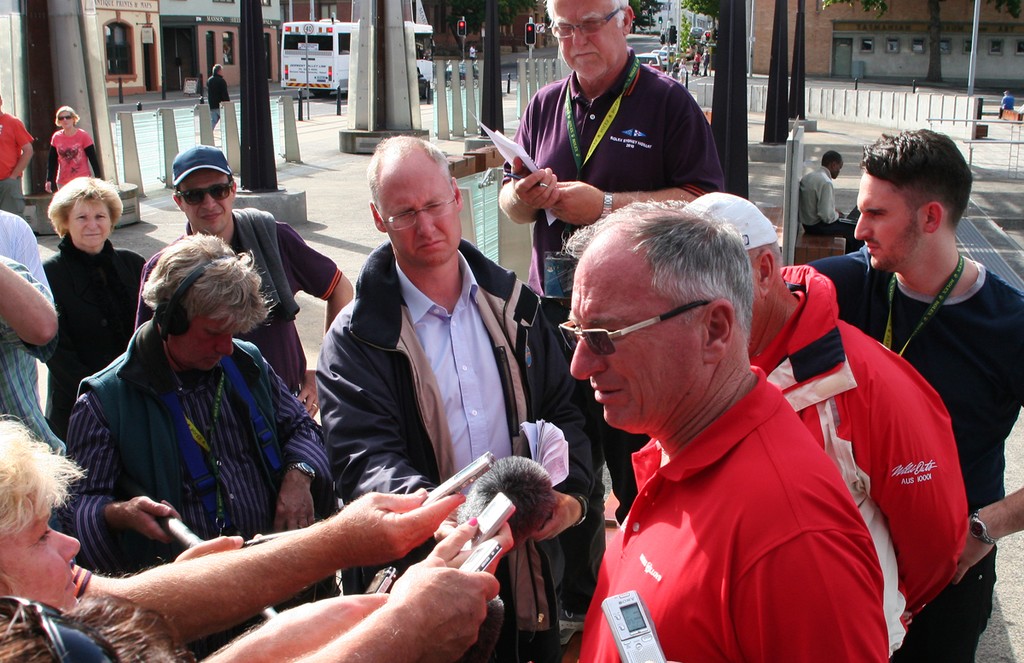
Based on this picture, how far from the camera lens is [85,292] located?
15.1ft

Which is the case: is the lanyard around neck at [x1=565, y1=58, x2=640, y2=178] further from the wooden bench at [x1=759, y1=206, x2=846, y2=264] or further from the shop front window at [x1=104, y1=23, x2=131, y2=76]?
the shop front window at [x1=104, y1=23, x2=131, y2=76]

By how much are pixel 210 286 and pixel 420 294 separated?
2.50 ft

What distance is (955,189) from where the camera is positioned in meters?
3.02

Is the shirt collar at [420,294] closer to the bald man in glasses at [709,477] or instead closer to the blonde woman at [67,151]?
the bald man in glasses at [709,477]

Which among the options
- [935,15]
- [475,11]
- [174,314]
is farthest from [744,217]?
[475,11]

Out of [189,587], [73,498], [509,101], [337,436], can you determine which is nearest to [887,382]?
[337,436]

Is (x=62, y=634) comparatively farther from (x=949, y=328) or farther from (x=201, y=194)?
(x=201, y=194)

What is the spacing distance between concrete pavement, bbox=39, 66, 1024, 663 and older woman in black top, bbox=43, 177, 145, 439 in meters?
3.20

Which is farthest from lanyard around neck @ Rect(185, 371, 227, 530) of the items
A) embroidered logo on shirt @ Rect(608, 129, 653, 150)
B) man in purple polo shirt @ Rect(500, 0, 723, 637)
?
embroidered logo on shirt @ Rect(608, 129, 653, 150)

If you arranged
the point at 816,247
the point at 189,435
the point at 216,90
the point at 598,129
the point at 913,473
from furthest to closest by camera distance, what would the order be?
the point at 216,90 < the point at 816,247 < the point at 598,129 < the point at 189,435 < the point at 913,473

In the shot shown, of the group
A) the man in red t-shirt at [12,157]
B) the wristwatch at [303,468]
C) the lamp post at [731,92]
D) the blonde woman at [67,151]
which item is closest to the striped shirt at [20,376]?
the wristwatch at [303,468]

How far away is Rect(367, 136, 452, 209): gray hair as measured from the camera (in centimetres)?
311

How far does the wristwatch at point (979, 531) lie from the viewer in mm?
2818

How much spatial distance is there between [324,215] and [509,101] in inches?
1246
